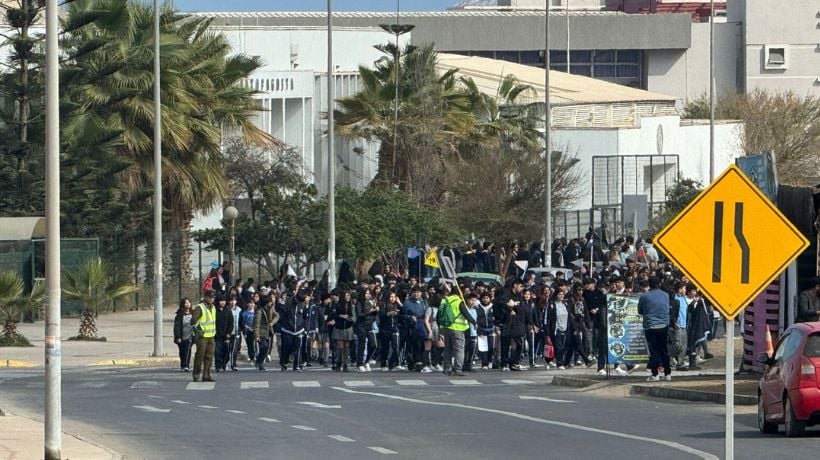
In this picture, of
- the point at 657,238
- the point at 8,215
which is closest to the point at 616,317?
the point at 657,238

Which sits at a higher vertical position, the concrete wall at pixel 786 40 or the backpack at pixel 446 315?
the concrete wall at pixel 786 40

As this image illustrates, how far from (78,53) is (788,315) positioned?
22529mm

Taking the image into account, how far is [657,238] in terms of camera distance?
1216 centimetres

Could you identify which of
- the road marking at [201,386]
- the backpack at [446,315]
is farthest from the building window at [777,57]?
the road marking at [201,386]

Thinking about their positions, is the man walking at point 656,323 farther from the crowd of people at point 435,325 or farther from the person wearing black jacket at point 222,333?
the person wearing black jacket at point 222,333

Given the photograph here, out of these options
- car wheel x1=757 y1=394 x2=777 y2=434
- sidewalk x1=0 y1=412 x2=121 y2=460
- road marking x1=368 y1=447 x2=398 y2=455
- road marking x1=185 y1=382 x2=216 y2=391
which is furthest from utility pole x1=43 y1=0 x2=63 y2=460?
road marking x1=185 y1=382 x2=216 y2=391

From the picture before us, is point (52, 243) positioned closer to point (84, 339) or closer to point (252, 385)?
point (252, 385)

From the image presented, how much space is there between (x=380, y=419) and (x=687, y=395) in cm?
542

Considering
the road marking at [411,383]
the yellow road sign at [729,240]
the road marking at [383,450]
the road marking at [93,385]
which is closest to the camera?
the yellow road sign at [729,240]

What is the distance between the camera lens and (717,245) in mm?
12062

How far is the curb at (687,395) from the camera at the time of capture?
2314 cm

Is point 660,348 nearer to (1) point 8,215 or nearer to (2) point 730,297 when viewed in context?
(2) point 730,297

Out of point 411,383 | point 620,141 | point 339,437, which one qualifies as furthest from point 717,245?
point 620,141

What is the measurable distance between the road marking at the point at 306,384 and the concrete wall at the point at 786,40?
74.4 metres
